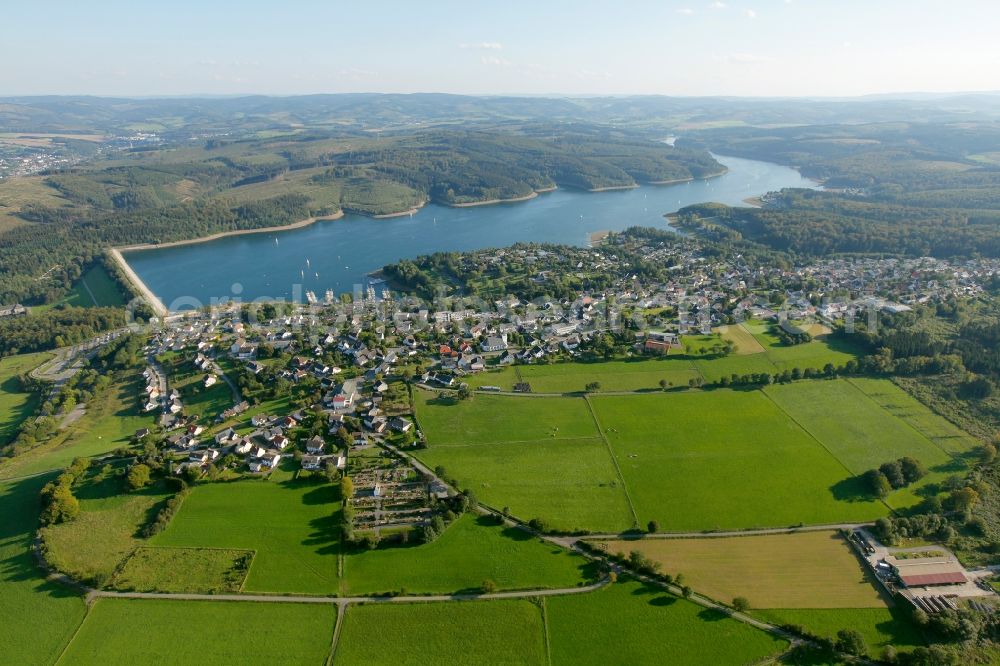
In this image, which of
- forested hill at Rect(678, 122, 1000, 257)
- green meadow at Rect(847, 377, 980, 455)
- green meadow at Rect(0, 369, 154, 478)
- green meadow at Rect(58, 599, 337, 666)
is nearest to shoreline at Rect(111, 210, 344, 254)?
green meadow at Rect(0, 369, 154, 478)

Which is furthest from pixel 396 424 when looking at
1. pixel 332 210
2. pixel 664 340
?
pixel 332 210

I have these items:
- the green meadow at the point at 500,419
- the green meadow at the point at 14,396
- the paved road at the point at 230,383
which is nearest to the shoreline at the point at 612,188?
the green meadow at the point at 500,419

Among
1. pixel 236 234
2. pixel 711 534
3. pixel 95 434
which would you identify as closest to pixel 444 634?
pixel 711 534

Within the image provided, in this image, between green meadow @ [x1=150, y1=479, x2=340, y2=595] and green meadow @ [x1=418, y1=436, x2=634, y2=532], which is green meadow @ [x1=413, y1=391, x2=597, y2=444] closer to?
green meadow @ [x1=418, y1=436, x2=634, y2=532]

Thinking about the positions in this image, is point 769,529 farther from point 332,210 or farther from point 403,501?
point 332,210

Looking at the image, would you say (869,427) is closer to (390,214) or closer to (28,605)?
(28,605)
